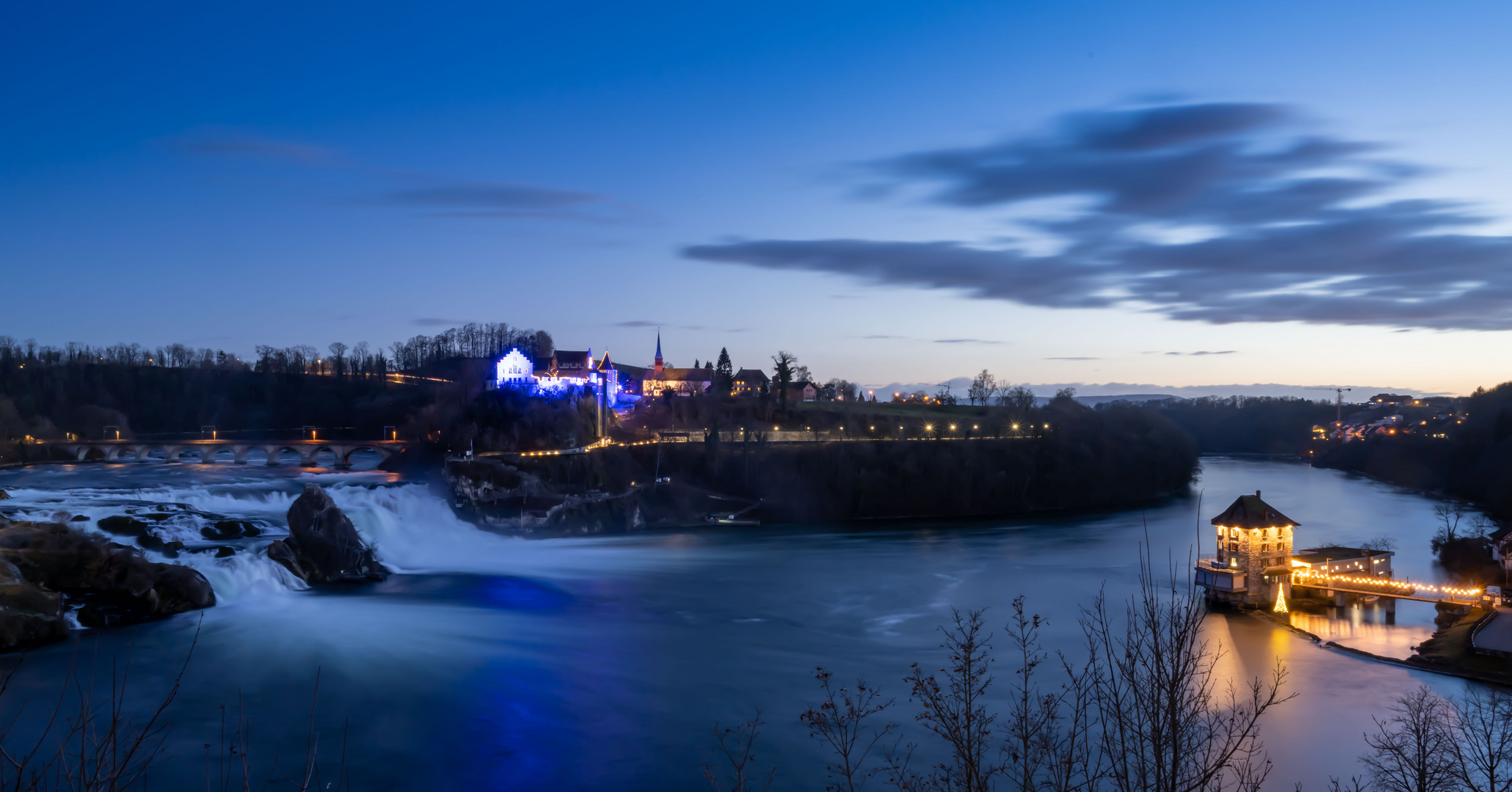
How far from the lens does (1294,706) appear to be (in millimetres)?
22547

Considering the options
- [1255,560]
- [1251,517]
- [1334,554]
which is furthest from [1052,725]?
[1334,554]

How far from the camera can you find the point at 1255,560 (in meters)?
34.8

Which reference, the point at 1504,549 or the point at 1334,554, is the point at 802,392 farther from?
the point at 1504,549

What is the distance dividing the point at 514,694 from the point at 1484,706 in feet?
79.1

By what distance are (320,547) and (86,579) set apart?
337 inches

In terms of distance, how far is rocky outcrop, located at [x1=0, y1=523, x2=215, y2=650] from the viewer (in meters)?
24.4

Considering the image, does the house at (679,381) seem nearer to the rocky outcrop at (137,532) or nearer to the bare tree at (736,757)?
the rocky outcrop at (137,532)

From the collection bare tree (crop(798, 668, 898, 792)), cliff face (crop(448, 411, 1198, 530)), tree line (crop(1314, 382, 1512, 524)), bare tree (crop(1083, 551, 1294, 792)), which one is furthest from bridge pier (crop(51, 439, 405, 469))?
tree line (crop(1314, 382, 1512, 524))

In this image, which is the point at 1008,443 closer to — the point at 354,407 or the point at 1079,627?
the point at 1079,627

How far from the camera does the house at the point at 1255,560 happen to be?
34.8 meters

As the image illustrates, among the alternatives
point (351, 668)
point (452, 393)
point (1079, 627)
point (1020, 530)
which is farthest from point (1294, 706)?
point (452, 393)

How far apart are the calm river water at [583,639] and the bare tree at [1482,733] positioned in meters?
1.13

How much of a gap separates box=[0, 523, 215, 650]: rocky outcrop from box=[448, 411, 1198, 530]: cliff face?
25.7 meters

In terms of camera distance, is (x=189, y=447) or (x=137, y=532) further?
(x=189, y=447)
